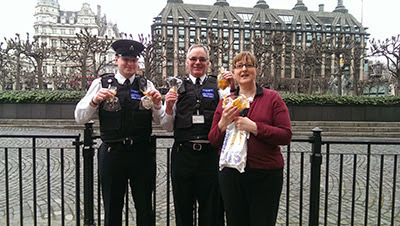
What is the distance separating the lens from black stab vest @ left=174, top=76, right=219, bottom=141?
2.71 meters

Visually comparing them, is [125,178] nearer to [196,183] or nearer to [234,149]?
[196,183]

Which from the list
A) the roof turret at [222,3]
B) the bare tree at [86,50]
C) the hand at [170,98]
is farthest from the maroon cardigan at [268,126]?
the roof turret at [222,3]

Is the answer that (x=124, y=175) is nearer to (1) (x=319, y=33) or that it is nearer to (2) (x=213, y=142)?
(2) (x=213, y=142)

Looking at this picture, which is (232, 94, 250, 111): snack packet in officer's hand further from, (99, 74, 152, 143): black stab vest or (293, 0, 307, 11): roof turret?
(293, 0, 307, 11): roof turret

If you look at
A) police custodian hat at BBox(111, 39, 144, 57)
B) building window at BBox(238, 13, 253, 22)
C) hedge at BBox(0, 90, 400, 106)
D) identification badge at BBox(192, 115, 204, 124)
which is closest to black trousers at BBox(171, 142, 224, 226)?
identification badge at BBox(192, 115, 204, 124)

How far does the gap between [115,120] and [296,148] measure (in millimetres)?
8077

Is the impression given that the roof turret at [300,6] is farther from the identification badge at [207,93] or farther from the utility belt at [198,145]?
the utility belt at [198,145]

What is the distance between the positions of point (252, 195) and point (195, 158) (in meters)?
0.65

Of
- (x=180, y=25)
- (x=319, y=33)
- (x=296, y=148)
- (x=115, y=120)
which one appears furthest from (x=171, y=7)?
(x=115, y=120)

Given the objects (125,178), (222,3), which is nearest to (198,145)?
(125,178)

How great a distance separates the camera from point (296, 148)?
374 inches

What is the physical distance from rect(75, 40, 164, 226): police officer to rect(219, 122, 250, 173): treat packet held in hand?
85 cm

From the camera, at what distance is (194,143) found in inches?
106

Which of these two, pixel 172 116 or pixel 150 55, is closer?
pixel 172 116
